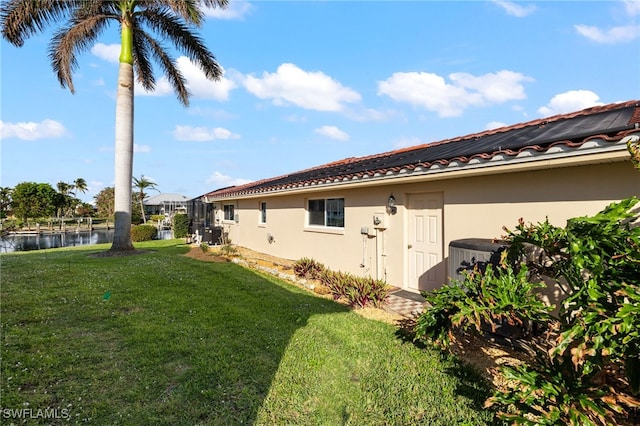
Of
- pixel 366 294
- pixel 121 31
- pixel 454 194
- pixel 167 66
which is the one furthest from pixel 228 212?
pixel 454 194

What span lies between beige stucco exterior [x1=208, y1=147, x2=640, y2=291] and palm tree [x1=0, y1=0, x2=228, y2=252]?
269 inches

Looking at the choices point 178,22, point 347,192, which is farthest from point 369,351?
point 178,22

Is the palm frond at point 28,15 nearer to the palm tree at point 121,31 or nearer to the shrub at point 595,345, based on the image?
the palm tree at point 121,31

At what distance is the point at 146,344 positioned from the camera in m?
4.55

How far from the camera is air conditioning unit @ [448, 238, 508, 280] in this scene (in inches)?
176

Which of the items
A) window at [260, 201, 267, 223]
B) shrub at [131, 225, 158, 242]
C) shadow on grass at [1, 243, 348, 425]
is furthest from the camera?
shrub at [131, 225, 158, 242]

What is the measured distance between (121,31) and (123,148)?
4951 millimetres

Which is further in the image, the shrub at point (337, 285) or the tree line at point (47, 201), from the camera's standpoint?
the tree line at point (47, 201)

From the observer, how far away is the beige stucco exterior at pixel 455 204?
4395 mm

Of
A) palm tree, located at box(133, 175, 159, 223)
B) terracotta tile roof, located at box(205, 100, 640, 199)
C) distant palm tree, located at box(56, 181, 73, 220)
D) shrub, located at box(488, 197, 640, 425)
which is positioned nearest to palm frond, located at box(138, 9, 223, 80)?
terracotta tile roof, located at box(205, 100, 640, 199)

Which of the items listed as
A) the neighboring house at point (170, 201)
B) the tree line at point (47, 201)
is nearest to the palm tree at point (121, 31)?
the tree line at point (47, 201)

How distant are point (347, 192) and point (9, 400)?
766cm

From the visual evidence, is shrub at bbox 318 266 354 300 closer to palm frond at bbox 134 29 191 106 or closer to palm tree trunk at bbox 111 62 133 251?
palm tree trunk at bbox 111 62 133 251

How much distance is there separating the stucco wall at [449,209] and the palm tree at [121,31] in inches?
242
